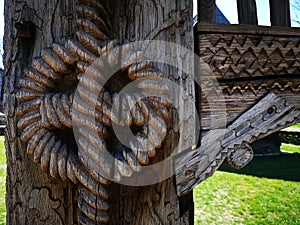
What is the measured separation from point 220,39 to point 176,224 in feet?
2.33

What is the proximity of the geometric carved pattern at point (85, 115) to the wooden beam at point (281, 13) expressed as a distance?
2.36ft

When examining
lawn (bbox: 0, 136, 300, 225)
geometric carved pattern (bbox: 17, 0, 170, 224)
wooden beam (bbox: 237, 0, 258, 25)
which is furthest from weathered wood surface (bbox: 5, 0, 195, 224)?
lawn (bbox: 0, 136, 300, 225)

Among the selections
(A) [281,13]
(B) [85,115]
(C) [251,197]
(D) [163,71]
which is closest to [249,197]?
(C) [251,197]

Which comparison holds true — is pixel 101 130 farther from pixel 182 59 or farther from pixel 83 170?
pixel 182 59

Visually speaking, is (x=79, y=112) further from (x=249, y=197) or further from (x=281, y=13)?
(x=249, y=197)

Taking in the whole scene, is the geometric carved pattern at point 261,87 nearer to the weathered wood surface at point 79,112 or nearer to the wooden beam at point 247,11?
the weathered wood surface at point 79,112

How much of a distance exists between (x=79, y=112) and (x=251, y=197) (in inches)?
146

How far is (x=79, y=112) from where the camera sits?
0.87m

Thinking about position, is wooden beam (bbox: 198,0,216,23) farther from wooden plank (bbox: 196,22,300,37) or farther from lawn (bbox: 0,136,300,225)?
lawn (bbox: 0,136,300,225)

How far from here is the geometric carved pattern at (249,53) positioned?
3.34ft

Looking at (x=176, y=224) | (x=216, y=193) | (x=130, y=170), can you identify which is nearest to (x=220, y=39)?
(x=130, y=170)

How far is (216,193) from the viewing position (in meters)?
3.98

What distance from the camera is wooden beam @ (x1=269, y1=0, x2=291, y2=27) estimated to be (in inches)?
49.0

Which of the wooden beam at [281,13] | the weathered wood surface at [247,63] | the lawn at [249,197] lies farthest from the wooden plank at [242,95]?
the lawn at [249,197]
